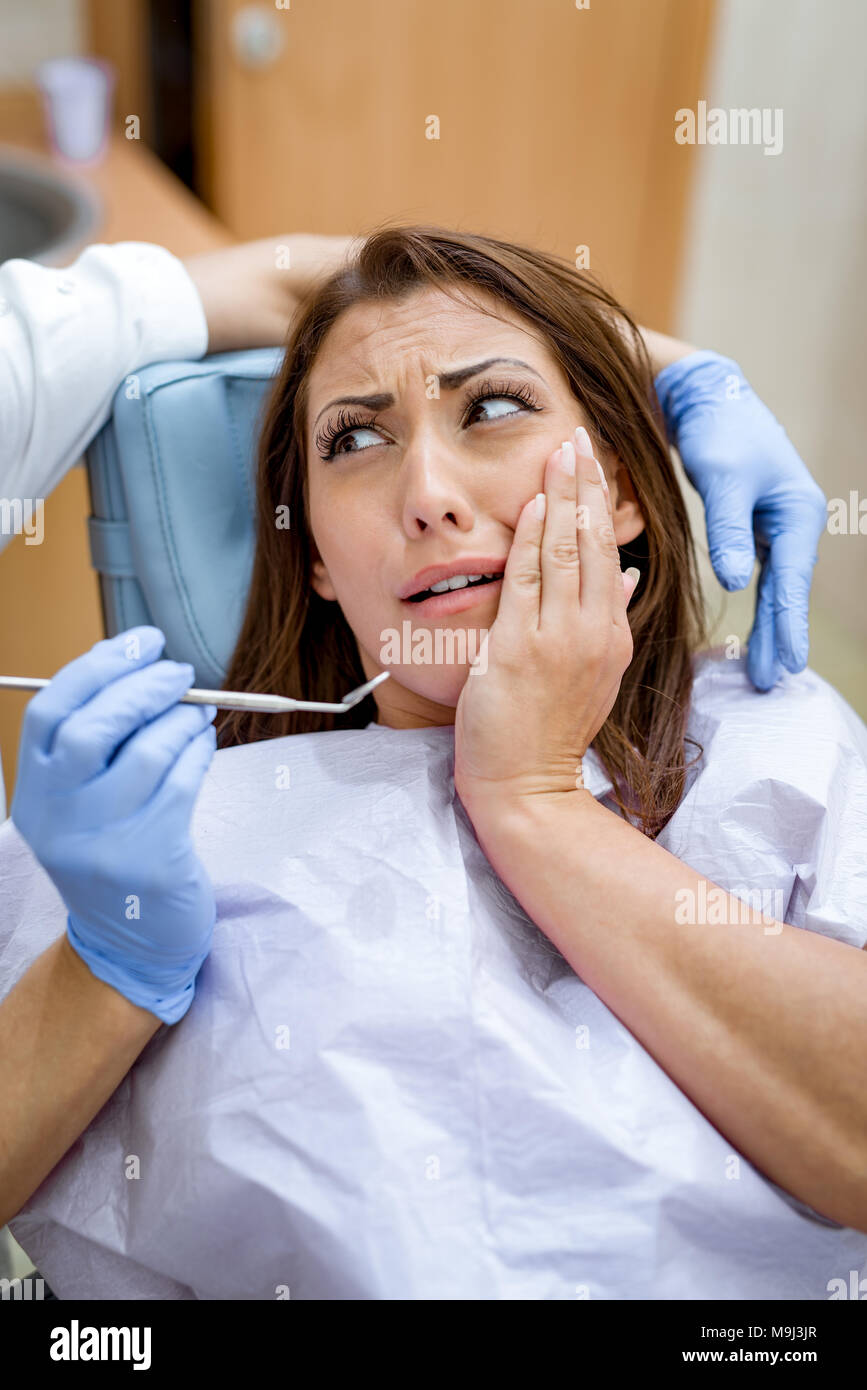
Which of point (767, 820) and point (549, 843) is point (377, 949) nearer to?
point (549, 843)

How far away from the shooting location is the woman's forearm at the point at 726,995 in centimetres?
82

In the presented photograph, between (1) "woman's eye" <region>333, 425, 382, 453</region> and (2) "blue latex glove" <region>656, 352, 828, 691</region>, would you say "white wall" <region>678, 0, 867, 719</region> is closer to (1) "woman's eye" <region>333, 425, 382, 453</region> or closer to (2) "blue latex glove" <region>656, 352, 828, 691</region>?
(2) "blue latex glove" <region>656, 352, 828, 691</region>

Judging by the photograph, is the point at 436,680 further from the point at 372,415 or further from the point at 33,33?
the point at 33,33

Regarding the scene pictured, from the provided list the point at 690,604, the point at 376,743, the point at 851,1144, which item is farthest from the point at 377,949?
the point at 690,604

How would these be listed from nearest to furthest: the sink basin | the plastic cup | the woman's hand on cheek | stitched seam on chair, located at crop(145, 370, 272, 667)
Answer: the woman's hand on cheek, stitched seam on chair, located at crop(145, 370, 272, 667), the sink basin, the plastic cup

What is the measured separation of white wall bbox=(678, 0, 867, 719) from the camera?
2.67 m

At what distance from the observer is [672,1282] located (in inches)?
32.7

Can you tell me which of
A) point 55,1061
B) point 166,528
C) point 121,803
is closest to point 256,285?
point 166,528

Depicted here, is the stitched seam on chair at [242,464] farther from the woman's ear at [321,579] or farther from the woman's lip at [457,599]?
the woman's lip at [457,599]

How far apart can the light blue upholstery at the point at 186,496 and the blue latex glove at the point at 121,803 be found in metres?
0.52

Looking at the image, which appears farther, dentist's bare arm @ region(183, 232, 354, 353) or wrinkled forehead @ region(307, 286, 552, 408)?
dentist's bare arm @ region(183, 232, 354, 353)

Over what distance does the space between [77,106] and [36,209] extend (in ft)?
2.00

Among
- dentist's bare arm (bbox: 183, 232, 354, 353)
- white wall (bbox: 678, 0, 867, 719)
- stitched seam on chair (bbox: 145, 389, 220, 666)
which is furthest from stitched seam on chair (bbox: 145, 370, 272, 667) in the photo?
white wall (bbox: 678, 0, 867, 719)

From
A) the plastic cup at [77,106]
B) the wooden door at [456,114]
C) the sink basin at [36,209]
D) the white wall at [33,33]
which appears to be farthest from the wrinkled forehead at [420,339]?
the white wall at [33,33]
